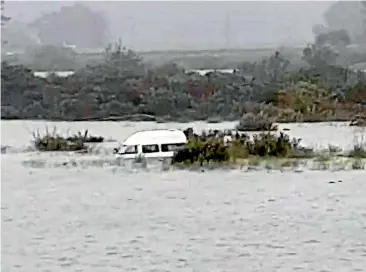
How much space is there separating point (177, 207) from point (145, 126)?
45.2ft

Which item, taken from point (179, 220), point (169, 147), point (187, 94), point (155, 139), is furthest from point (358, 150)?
point (187, 94)

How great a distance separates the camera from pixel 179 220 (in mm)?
13820

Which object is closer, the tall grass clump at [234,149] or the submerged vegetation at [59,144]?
the tall grass clump at [234,149]

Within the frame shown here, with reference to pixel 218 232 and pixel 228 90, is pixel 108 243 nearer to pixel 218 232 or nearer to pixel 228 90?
pixel 218 232

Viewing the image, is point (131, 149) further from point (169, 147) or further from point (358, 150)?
point (358, 150)

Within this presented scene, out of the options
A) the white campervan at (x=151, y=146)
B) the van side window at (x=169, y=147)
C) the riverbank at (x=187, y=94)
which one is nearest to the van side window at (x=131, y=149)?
the white campervan at (x=151, y=146)

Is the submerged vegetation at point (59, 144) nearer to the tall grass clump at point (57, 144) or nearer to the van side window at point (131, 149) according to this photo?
the tall grass clump at point (57, 144)

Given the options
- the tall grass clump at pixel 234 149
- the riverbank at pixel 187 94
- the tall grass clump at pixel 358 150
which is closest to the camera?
the tall grass clump at pixel 234 149

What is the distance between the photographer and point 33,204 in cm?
1547

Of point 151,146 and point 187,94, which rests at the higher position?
point 187,94

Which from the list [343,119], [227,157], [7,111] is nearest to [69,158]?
[227,157]

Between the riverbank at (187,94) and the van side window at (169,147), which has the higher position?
the riverbank at (187,94)

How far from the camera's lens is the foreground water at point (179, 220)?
37.1 feet

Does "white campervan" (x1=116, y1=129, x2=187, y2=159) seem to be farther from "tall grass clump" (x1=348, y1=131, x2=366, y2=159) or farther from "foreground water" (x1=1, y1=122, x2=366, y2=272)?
"tall grass clump" (x1=348, y1=131, x2=366, y2=159)
